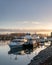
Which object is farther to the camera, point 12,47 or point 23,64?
point 12,47

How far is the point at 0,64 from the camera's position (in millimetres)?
20047

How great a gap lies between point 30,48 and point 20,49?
2.58 metres

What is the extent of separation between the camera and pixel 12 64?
20203mm

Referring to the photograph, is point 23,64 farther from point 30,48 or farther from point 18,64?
point 30,48

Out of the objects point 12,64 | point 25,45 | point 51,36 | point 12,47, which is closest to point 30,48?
point 25,45

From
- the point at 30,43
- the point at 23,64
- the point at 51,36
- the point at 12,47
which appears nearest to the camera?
the point at 23,64

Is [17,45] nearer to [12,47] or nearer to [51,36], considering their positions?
[12,47]

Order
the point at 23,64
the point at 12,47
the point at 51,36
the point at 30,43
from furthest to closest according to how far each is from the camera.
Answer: the point at 51,36 → the point at 30,43 → the point at 12,47 → the point at 23,64

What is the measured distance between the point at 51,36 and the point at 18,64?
280 feet

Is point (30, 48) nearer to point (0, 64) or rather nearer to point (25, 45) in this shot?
point (25, 45)

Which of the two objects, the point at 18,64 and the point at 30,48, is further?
the point at 30,48

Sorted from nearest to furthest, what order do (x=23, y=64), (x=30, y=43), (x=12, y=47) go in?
1. (x=23, y=64)
2. (x=12, y=47)
3. (x=30, y=43)

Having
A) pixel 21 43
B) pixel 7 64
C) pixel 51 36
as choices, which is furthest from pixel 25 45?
pixel 51 36

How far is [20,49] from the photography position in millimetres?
40406
